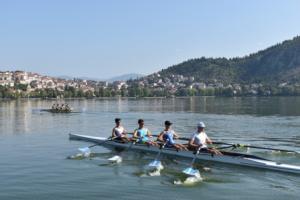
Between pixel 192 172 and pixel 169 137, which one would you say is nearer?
pixel 192 172

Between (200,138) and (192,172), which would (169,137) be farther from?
(192,172)

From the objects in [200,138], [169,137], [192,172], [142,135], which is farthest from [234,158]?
[142,135]

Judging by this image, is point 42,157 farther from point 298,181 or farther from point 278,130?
point 278,130

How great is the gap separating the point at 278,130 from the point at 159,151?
66.3 feet

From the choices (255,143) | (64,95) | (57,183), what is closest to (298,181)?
(57,183)

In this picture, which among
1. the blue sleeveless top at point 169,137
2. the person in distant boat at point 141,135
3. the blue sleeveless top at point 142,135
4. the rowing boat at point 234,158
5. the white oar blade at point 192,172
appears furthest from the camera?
the blue sleeveless top at point 142,135

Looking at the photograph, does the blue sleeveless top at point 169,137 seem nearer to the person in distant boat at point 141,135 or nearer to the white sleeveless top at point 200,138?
the person in distant boat at point 141,135

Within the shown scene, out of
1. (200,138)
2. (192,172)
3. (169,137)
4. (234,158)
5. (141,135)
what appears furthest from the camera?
(141,135)

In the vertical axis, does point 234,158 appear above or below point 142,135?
below

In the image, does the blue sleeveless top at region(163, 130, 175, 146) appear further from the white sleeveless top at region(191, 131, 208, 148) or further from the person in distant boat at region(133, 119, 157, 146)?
the white sleeveless top at region(191, 131, 208, 148)

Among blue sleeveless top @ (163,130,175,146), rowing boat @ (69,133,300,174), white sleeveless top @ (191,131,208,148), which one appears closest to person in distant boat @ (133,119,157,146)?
rowing boat @ (69,133,300,174)

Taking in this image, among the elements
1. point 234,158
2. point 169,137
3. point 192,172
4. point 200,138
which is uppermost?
point 200,138

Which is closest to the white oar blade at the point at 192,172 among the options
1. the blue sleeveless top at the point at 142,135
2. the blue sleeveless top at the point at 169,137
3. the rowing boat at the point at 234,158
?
the rowing boat at the point at 234,158

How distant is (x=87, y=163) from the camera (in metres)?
22.4
